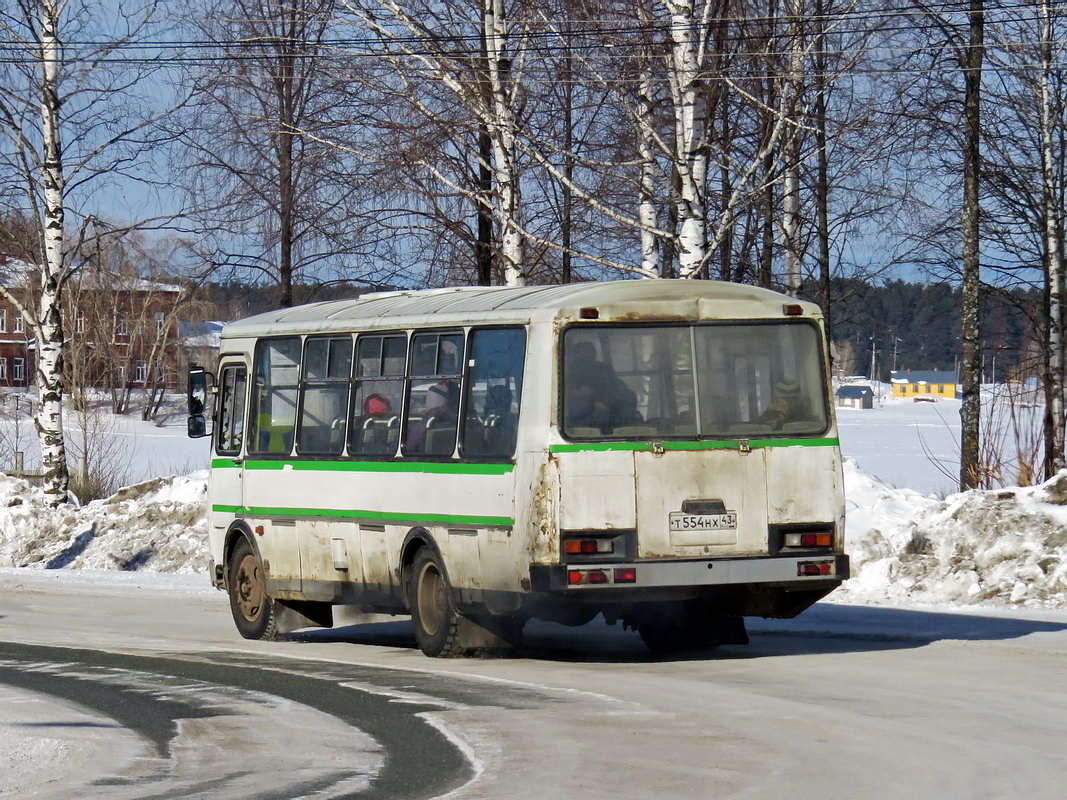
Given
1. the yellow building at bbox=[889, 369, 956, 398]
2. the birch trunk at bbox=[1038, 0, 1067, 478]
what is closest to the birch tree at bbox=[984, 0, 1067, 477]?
the birch trunk at bbox=[1038, 0, 1067, 478]

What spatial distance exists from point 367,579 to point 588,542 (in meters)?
2.96

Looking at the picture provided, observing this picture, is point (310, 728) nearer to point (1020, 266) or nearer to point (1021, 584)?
point (1021, 584)

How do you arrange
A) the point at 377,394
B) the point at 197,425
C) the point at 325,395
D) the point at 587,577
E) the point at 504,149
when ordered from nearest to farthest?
the point at 587,577 → the point at 377,394 → the point at 325,395 → the point at 197,425 → the point at 504,149

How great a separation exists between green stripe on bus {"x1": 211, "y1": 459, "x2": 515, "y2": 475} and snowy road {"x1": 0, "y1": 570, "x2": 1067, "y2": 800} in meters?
1.46

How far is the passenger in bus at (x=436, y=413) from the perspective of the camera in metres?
13.6

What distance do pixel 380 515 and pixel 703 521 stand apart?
3065 mm

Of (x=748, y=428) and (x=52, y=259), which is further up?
(x=52, y=259)

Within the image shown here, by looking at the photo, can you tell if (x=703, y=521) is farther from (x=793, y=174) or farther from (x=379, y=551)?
(x=793, y=174)

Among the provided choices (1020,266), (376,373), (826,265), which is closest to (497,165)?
(826,265)

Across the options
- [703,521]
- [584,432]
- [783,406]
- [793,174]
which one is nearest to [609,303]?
[584,432]

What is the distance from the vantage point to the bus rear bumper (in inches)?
482

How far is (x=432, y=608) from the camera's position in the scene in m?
13.9

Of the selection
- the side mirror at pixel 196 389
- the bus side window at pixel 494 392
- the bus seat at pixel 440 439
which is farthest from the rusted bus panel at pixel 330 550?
the side mirror at pixel 196 389

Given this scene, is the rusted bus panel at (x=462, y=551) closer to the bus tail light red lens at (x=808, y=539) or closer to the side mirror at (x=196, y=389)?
the bus tail light red lens at (x=808, y=539)
